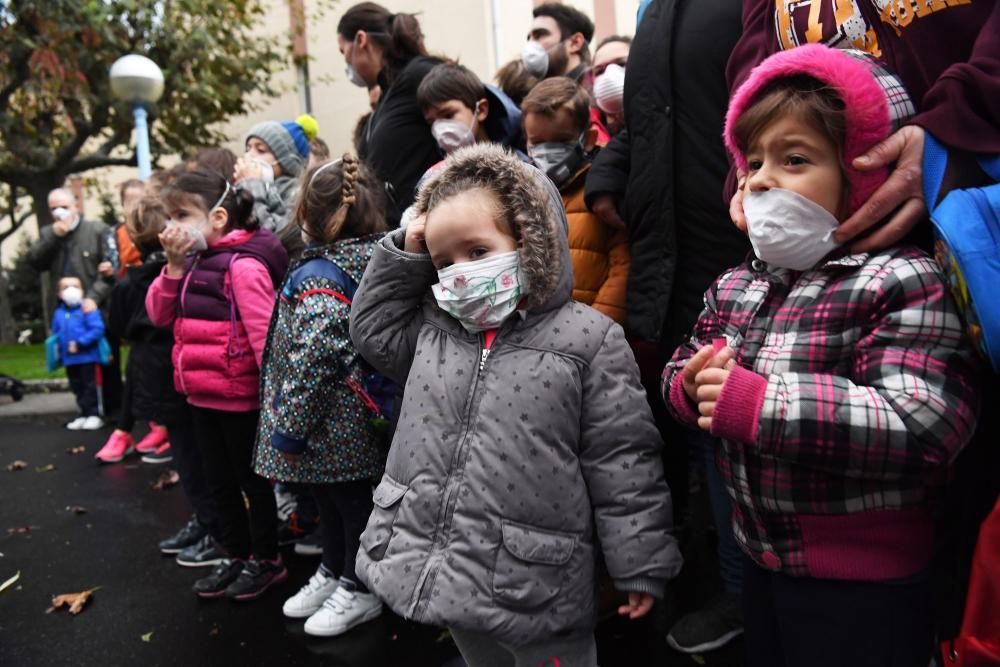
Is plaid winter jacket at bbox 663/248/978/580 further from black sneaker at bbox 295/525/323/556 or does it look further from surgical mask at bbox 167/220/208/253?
black sneaker at bbox 295/525/323/556

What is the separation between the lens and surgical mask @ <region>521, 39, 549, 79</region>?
14.8ft

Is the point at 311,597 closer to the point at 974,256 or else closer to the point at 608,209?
the point at 608,209

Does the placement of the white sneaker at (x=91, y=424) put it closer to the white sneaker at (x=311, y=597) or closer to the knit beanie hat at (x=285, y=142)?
the knit beanie hat at (x=285, y=142)

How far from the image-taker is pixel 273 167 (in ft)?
15.0

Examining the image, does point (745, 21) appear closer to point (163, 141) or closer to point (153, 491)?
point (153, 491)

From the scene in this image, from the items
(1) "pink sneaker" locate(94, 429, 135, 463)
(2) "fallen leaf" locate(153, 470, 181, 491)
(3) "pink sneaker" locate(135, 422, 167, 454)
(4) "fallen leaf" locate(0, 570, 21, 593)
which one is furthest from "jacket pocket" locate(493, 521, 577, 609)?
(1) "pink sneaker" locate(94, 429, 135, 463)

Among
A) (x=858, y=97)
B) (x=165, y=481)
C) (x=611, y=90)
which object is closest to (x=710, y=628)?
(x=858, y=97)

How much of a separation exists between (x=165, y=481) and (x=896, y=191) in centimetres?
526

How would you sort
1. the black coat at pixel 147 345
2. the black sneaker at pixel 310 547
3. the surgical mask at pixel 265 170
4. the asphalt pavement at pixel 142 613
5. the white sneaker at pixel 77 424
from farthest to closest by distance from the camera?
1. the white sneaker at pixel 77 424
2. the surgical mask at pixel 265 170
3. the black coat at pixel 147 345
4. the black sneaker at pixel 310 547
5. the asphalt pavement at pixel 142 613

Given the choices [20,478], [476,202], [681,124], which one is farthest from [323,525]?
[20,478]

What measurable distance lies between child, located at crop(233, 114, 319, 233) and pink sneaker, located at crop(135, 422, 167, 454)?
279 cm

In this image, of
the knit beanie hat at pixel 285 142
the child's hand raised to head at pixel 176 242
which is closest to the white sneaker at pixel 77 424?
the knit beanie hat at pixel 285 142

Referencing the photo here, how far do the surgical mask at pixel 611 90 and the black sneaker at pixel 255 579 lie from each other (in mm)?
2643

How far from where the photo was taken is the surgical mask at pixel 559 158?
9.75ft
